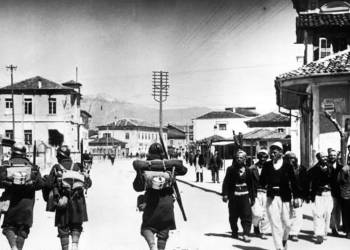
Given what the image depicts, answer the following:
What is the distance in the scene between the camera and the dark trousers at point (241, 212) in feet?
30.0

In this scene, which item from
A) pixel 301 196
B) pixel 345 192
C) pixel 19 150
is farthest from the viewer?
pixel 345 192

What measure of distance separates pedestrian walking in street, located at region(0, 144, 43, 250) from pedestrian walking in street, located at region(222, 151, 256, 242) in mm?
3404

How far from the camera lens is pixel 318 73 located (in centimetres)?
1720

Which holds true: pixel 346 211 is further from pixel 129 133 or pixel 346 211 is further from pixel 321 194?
pixel 129 133

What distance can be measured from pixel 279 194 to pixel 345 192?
205 cm

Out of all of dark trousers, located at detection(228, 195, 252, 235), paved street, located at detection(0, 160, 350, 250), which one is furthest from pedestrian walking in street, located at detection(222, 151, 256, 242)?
paved street, located at detection(0, 160, 350, 250)

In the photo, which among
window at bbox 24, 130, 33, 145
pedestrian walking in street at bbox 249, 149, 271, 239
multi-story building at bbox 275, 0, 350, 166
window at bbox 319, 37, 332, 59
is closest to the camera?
pedestrian walking in street at bbox 249, 149, 271, 239

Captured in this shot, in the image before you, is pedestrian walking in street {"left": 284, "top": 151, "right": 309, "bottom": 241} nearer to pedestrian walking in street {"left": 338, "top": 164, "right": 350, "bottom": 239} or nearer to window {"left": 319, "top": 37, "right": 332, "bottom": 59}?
pedestrian walking in street {"left": 338, "top": 164, "right": 350, "bottom": 239}

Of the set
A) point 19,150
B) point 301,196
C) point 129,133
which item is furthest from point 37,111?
point 19,150

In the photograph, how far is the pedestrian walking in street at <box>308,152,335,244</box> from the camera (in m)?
8.94

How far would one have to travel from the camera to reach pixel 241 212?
9156mm

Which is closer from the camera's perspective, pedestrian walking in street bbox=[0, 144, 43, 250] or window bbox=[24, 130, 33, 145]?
pedestrian walking in street bbox=[0, 144, 43, 250]

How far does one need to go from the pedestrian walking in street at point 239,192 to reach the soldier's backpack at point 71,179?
10.1 ft

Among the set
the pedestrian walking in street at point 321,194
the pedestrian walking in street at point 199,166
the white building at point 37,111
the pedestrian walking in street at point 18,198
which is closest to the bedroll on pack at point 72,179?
the pedestrian walking in street at point 18,198
